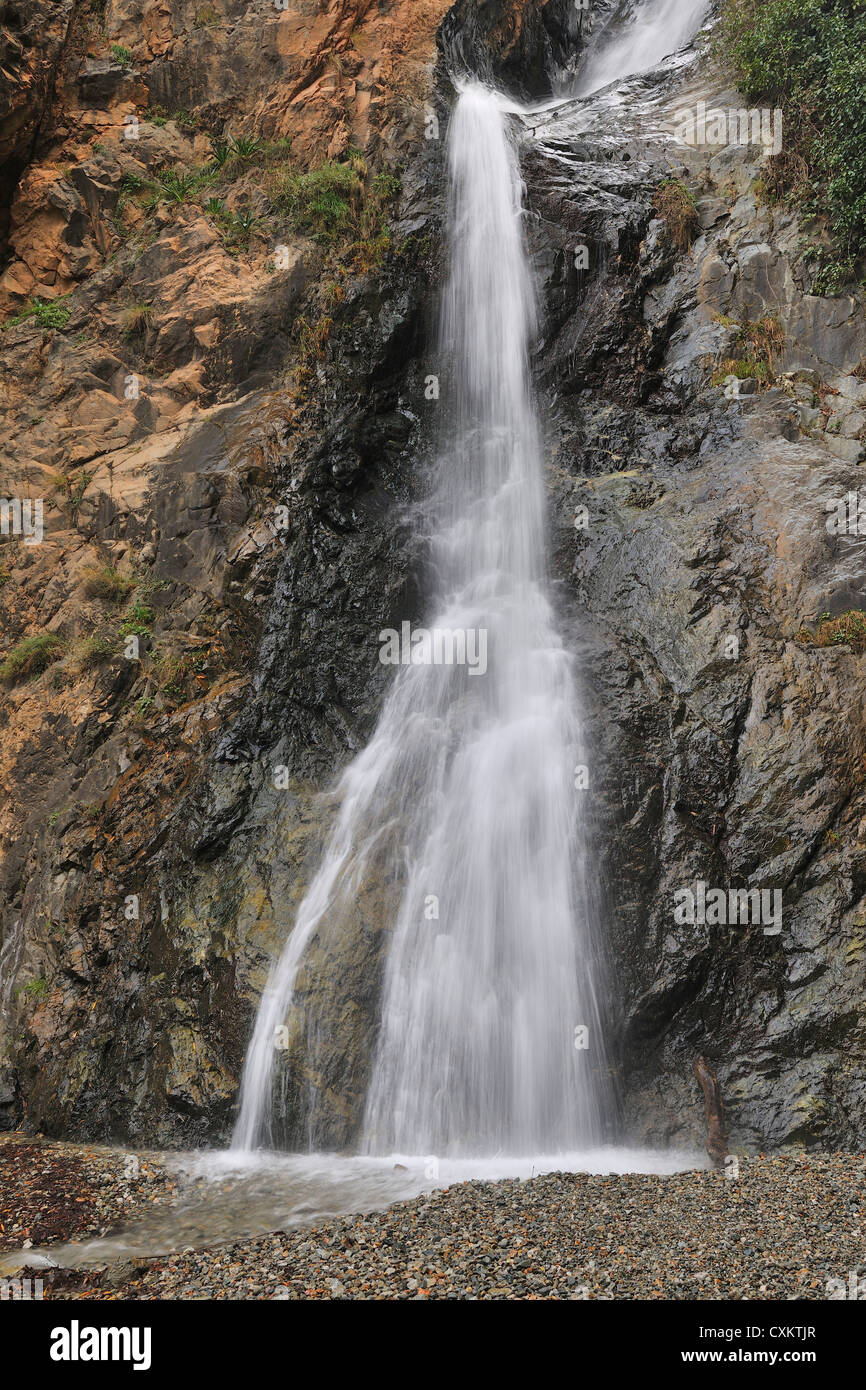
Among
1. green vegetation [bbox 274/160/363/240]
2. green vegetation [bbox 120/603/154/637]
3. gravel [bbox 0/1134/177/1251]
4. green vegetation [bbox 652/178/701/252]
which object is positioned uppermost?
green vegetation [bbox 274/160/363/240]

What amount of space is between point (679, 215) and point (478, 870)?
1152 centimetres

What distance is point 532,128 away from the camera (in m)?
18.1

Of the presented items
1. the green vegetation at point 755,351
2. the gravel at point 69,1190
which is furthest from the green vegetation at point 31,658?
the green vegetation at point 755,351

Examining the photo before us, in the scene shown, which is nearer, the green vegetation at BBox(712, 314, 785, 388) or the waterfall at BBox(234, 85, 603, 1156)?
the waterfall at BBox(234, 85, 603, 1156)

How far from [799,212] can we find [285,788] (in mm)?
11758

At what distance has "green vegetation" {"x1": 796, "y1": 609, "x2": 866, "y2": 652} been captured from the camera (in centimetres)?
994

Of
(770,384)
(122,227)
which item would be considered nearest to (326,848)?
(770,384)

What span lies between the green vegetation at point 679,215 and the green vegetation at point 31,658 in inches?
464

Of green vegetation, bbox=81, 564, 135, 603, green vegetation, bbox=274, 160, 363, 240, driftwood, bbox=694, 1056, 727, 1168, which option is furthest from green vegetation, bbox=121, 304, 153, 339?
driftwood, bbox=694, 1056, 727, 1168

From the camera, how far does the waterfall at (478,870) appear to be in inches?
348

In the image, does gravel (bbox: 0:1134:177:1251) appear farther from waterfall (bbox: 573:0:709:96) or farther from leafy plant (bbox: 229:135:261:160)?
waterfall (bbox: 573:0:709:96)

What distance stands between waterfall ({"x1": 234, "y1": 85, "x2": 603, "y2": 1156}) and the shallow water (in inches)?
12.7

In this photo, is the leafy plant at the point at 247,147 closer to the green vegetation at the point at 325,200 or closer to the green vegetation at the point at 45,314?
the green vegetation at the point at 325,200

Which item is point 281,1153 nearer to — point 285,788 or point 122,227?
point 285,788
